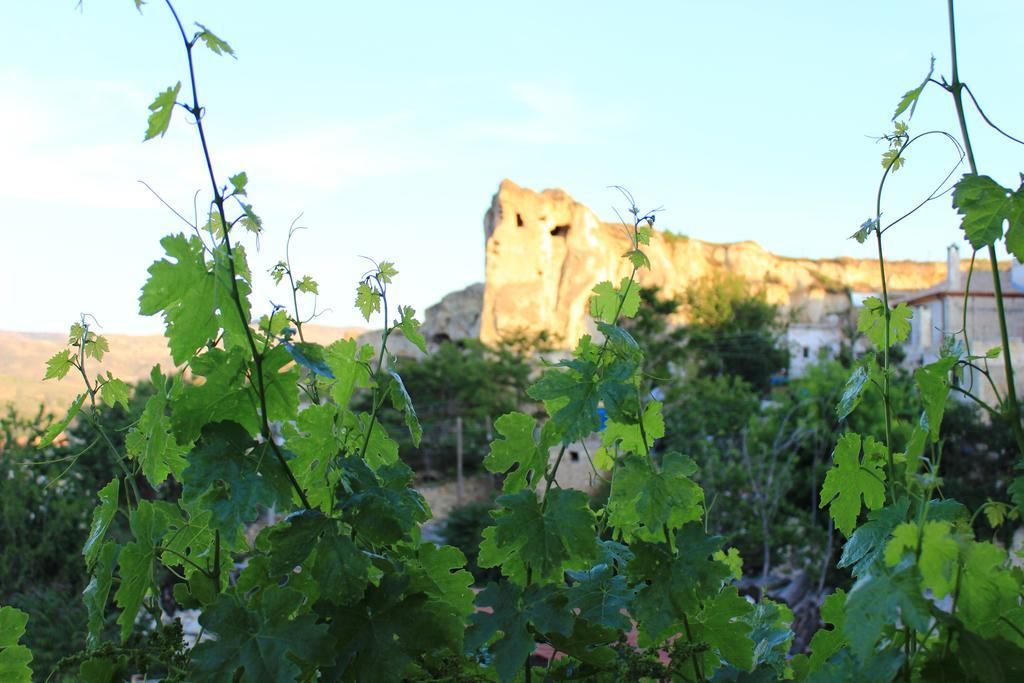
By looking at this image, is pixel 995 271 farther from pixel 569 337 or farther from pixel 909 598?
pixel 569 337

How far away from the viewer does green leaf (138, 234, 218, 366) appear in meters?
0.68

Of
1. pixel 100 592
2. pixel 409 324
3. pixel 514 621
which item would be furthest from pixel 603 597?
pixel 100 592

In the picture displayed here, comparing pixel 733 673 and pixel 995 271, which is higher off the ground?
pixel 995 271

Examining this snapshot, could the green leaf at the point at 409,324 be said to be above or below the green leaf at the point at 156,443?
above

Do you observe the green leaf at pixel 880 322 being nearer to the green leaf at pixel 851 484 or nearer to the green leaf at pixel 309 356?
the green leaf at pixel 851 484

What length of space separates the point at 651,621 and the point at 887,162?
0.49 meters

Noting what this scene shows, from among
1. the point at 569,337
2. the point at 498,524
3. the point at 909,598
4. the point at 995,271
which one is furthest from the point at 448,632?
the point at 569,337

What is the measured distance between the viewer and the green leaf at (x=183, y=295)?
679 mm

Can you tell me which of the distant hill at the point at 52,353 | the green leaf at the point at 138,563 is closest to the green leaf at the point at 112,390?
the distant hill at the point at 52,353

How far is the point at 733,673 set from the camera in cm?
75

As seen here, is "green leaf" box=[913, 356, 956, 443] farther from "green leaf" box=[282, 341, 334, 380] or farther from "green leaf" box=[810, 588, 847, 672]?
"green leaf" box=[282, 341, 334, 380]

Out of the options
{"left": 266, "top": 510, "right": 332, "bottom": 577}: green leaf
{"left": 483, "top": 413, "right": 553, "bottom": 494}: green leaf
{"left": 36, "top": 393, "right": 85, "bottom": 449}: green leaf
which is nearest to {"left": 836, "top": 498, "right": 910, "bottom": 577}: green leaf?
{"left": 483, "top": 413, "right": 553, "bottom": 494}: green leaf

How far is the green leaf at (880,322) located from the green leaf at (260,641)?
1.83 ft

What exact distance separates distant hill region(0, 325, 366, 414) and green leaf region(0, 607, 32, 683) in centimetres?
22
